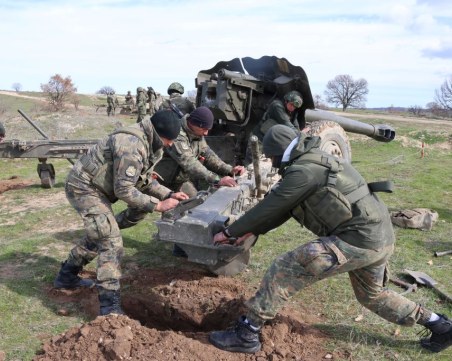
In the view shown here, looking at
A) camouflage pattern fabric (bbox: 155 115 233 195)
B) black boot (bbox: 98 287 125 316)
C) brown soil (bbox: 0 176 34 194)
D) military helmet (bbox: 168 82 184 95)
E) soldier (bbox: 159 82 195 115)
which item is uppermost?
military helmet (bbox: 168 82 184 95)

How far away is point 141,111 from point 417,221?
16.9 meters

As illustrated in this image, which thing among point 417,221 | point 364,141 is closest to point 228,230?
point 417,221

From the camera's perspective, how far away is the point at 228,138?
8.02 m

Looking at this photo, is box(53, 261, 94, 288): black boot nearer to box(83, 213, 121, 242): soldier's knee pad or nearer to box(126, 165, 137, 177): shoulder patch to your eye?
box(83, 213, 121, 242): soldier's knee pad

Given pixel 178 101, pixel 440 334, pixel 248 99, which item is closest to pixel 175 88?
pixel 178 101

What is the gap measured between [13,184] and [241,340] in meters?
8.31

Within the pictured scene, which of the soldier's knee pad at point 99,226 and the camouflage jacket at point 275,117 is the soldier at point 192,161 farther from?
the camouflage jacket at point 275,117

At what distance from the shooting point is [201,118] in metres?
5.03

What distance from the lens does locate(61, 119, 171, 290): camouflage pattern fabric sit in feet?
12.7

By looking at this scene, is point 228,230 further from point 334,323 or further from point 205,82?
point 205,82

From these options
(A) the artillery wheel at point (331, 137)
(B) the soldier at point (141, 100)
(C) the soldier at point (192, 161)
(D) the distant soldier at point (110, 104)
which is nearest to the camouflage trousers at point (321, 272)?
(C) the soldier at point (192, 161)

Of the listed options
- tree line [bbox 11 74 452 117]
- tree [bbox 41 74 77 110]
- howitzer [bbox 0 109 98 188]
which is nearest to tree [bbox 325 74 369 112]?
tree line [bbox 11 74 452 117]

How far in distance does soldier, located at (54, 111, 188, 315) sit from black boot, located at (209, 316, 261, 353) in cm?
107

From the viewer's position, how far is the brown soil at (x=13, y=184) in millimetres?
9828
